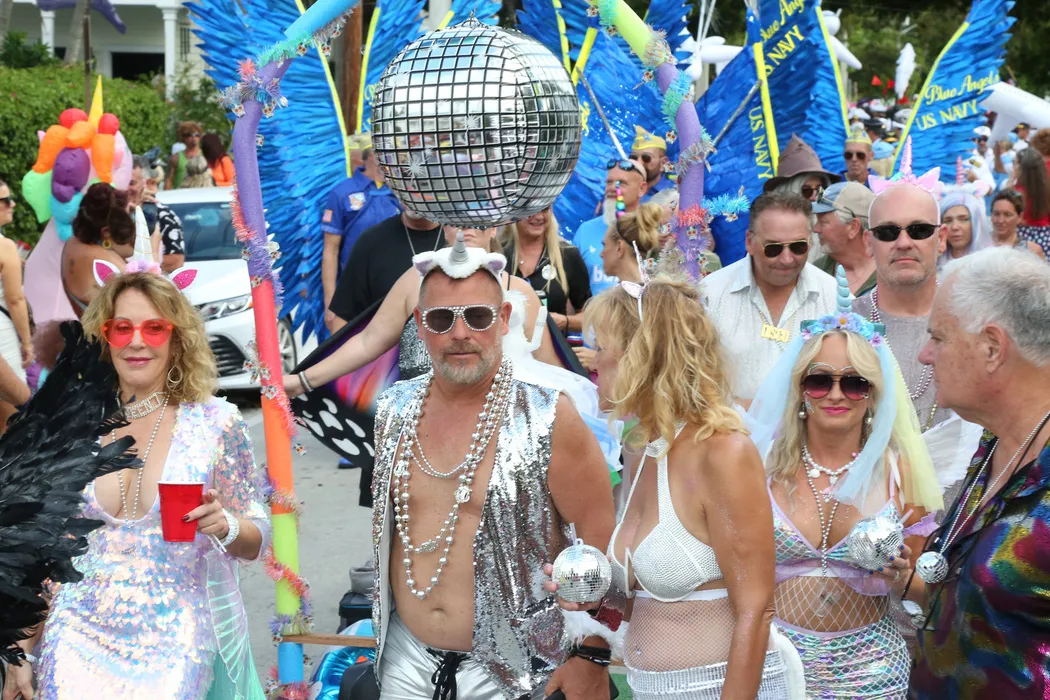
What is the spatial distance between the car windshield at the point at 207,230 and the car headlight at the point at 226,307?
0.63 metres

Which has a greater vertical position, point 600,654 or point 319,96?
point 319,96

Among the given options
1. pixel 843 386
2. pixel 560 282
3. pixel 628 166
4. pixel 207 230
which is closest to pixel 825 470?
pixel 843 386

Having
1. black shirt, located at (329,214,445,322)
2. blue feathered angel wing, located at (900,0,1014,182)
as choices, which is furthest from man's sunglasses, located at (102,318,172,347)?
blue feathered angel wing, located at (900,0,1014,182)

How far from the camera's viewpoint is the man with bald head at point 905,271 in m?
4.73

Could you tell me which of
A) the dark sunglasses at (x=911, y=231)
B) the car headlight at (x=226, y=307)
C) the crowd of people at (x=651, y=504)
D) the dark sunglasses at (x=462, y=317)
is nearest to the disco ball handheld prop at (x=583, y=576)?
the crowd of people at (x=651, y=504)

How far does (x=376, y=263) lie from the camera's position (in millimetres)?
6352

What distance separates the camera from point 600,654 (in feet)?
11.6

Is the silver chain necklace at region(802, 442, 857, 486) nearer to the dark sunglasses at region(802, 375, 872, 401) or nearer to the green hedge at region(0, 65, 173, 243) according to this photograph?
the dark sunglasses at region(802, 375, 872, 401)

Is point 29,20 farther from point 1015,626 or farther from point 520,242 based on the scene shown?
point 1015,626

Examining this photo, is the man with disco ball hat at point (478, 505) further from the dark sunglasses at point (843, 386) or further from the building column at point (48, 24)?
the building column at point (48, 24)

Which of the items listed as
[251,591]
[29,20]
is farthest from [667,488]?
[29,20]

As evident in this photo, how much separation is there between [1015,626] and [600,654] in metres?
1.26

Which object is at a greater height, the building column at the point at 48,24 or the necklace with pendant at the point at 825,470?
the building column at the point at 48,24

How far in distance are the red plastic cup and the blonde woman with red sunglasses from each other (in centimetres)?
2
